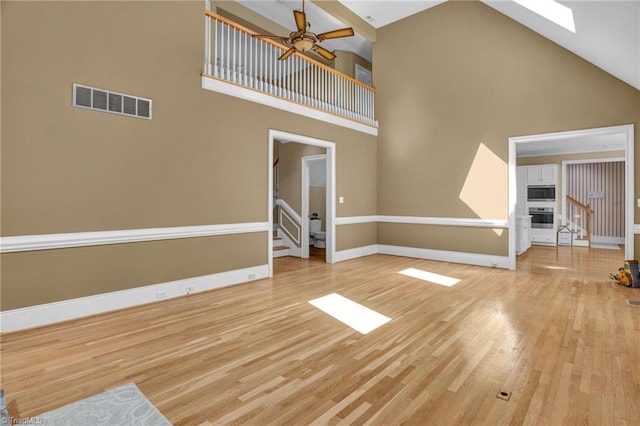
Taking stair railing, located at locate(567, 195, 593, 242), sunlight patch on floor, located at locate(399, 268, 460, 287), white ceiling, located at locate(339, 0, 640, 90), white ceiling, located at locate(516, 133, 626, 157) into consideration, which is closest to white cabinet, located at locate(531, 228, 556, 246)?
stair railing, located at locate(567, 195, 593, 242)

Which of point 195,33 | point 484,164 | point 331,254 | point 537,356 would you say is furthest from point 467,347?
point 195,33

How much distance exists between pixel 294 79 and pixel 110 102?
3528 mm

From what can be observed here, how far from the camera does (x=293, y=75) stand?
6.02m

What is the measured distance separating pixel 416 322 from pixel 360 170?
181 inches

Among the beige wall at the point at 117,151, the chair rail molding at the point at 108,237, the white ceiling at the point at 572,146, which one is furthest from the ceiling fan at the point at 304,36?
the white ceiling at the point at 572,146

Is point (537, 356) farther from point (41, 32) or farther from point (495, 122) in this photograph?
point (41, 32)

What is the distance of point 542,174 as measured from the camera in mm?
9922

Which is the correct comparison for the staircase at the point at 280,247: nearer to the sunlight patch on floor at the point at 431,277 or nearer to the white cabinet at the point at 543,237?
the sunlight patch on floor at the point at 431,277

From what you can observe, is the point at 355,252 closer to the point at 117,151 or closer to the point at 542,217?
the point at 117,151

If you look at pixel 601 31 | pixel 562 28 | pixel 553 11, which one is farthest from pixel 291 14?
pixel 601 31

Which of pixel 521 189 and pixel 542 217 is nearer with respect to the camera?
pixel 542 217

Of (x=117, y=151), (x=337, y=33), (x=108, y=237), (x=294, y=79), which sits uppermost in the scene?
(x=294, y=79)

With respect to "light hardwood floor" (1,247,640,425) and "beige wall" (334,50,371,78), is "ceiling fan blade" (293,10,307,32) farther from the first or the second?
"beige wall" (334,50,371,78)

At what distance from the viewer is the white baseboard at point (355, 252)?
22.9 ft
